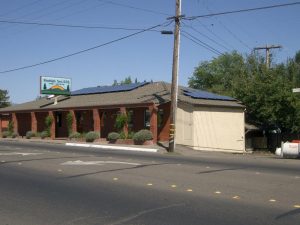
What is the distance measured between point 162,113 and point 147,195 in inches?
948

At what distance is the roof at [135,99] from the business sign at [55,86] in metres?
0.89

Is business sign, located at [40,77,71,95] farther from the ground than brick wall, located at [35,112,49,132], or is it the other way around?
business sign, located at [40,77,71,95]

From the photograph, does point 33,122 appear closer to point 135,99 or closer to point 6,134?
point 6,134

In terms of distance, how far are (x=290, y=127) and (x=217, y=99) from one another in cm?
715

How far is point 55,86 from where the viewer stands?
153ft

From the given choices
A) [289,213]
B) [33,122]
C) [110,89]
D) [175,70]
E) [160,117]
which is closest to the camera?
[289,213]

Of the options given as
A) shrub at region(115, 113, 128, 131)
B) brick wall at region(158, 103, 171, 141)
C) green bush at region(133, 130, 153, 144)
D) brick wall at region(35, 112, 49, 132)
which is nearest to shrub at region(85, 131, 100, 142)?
shrub at region(115, 113, 128, 131)

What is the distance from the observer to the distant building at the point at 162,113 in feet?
106

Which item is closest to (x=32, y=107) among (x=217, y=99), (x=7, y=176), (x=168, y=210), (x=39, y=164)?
(x=217, y=99)

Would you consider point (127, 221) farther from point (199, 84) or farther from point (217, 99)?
point (199, 84)

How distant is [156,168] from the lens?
52.8 ft

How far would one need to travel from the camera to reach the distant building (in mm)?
32438

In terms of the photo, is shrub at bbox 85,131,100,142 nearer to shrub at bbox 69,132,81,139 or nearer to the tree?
shrub at bbox 69,132,81,139

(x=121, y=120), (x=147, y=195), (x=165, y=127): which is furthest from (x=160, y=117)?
(x=147, y=195)
